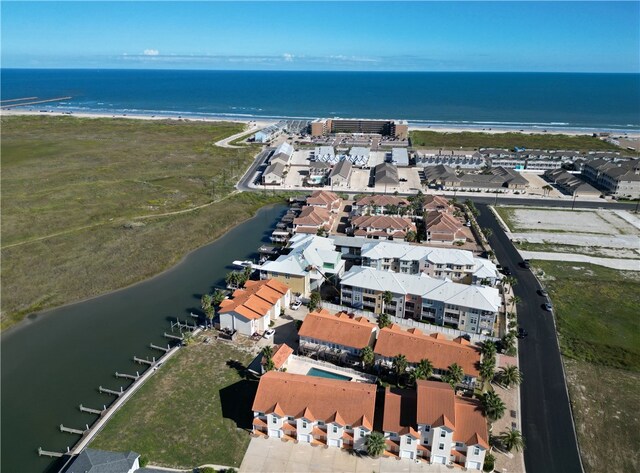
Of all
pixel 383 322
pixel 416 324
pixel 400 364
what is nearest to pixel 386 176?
pixel 416 324

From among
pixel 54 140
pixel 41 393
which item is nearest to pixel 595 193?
pixel 41 393

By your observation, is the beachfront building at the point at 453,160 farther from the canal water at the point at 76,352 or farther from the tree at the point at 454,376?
the tree at the point at 454,376

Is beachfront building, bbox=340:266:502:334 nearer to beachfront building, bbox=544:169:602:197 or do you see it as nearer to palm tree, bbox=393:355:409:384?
palm tree, bbox=393:355:409:384

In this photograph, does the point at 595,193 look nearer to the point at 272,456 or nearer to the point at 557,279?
the point at 557,279

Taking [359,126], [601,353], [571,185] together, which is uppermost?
[359,126]

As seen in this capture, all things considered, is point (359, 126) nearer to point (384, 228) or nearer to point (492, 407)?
point (384, 228)

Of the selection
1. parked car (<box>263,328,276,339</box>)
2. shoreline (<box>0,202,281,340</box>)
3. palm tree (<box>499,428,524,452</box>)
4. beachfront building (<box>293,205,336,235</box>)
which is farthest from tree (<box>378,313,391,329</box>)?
shoreline (<box>0,202,281,340</box>)

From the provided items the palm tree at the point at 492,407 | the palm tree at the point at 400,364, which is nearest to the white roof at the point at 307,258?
the palm tree at the point at 400,364
